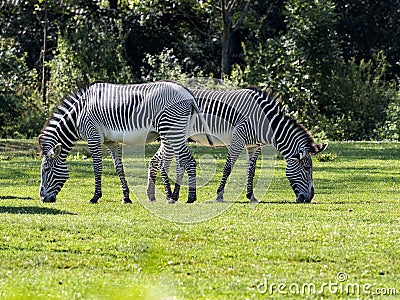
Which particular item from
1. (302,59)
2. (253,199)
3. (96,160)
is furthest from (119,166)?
(302,59)

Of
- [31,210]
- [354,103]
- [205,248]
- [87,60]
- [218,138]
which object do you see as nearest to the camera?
[205,248]

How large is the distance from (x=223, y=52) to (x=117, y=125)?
21.7 metres

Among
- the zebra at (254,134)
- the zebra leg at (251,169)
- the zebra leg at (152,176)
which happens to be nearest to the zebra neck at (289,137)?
the zebra at (254,134)

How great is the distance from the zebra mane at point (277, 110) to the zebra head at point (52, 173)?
400 centimetres

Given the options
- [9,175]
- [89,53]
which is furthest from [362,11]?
[9,175]

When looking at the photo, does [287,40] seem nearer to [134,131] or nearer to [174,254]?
[134,131]

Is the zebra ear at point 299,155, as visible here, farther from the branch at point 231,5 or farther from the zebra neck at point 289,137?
the branch at point 231,5

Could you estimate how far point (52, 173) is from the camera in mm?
17250

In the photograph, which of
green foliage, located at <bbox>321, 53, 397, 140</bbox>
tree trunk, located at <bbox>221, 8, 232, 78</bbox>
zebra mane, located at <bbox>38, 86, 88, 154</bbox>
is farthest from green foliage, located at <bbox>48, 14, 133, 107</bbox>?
zebra mane, located at <bbox>38, 86, 88, 154</bbox>

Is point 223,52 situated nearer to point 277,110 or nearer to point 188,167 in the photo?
point 277,110

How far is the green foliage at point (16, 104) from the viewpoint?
3444 centimetres

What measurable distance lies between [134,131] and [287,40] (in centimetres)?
2055

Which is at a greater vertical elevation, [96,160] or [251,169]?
[96,160]

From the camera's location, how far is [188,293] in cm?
902
